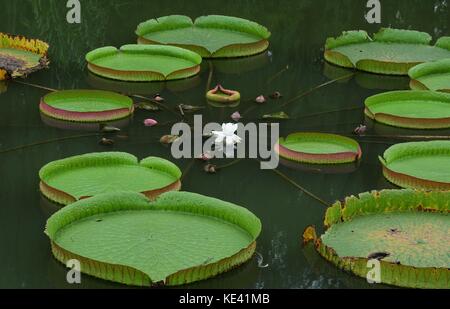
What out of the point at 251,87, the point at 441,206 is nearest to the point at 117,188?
the point at 441,206

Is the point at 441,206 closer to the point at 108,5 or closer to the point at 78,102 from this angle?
the point at 78,102

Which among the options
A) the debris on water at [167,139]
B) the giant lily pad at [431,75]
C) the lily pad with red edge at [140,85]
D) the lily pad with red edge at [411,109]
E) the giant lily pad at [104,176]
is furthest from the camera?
the giant lily pad at [431,75]

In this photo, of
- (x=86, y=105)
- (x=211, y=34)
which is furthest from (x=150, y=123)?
(x=211, y=34)

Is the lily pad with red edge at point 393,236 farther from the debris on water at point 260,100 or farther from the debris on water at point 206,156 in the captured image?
the debris on water at point 260,100

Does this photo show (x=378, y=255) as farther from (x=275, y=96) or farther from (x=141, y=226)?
(x=275, y=96)

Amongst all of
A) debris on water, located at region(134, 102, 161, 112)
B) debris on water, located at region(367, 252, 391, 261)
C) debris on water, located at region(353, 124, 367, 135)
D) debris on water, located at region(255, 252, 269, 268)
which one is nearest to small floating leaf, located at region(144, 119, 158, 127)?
debris on water, located at region(134, 102, 161, 112)

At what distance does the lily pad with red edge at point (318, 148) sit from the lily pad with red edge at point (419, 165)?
0.20 metres

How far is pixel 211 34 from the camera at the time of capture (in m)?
8.28

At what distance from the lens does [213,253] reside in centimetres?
448

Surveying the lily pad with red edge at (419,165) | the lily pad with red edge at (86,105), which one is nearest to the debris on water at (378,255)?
the lily pad with red edge at (419,165)

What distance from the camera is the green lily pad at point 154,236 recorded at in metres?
4.27

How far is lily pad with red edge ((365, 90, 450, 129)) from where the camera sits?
6324mm

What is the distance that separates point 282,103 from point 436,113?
39.7 inches
